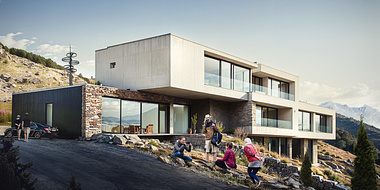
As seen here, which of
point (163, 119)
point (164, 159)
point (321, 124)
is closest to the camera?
point (164, 159)

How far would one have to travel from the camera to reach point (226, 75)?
25156 millimetres

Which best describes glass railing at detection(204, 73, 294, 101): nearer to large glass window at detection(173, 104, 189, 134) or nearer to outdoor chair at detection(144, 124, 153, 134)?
large glass window at detection(173, 104, 189, 134)

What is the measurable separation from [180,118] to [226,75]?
5002 millimetres

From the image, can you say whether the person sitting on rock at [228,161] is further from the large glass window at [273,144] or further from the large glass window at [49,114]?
the large glass window at [273,144]

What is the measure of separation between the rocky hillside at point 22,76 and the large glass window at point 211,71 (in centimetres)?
2443

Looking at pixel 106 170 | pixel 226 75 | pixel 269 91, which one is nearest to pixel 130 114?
pixel 226 75

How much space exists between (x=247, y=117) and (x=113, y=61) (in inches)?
460

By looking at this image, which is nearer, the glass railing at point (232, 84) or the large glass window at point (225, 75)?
the glass railing at point (232, 84)

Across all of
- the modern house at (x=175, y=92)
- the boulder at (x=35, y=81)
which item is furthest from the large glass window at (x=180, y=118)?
the boulder at (x=35, y=81)

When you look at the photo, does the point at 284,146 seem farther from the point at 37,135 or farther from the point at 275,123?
the point at 37,135

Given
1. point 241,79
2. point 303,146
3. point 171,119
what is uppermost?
point 241,79

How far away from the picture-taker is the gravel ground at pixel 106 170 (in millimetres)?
9359

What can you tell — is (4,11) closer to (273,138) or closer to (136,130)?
(136,130)

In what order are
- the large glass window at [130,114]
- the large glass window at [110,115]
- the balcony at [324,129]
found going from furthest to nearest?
1. the balcony at [324,129]
2. the large glass window at [130,114]
3. the large glass window at [110,115]
